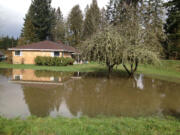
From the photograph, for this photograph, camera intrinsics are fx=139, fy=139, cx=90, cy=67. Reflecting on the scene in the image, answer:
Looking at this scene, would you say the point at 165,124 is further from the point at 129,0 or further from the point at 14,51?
the point at 129,0

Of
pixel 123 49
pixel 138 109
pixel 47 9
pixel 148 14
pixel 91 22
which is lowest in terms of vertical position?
pixel 138 109

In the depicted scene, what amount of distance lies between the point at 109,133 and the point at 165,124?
1.74 metres

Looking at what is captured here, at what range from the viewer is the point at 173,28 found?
950 inches

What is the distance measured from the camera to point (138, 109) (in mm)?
5410

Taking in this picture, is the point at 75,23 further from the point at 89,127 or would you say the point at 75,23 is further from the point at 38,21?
the point at 89,127

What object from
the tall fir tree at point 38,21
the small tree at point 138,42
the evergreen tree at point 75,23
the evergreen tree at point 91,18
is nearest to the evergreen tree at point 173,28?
the small tree at point 138,42

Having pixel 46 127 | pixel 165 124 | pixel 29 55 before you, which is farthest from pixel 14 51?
pixel 165 124

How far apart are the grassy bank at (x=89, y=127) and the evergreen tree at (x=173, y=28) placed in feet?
71.1

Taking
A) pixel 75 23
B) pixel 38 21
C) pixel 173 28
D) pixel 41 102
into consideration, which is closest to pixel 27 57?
pixel 38 21

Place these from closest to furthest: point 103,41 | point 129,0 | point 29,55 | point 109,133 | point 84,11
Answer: point 109,133 → point 103,41 → point 29,55 → point 129,0 → point 84,11

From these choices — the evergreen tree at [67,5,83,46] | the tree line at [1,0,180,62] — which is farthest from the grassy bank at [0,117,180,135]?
the evergreen tree at [67,5,83,46]

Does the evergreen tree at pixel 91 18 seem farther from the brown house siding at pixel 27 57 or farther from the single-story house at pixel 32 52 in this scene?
the brown house siding at pixel 27 57

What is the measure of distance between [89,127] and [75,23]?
37.8 meters

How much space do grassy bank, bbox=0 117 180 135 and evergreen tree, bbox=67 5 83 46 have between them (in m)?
36.1
